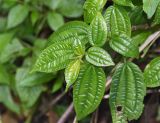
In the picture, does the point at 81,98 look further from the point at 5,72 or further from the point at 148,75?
the point at 5,72

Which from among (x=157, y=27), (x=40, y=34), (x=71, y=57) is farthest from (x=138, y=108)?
(x=40, y=34)

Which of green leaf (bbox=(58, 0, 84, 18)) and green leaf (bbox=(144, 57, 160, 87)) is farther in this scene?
green leaf (bbox=(58, 0, 84, 18))

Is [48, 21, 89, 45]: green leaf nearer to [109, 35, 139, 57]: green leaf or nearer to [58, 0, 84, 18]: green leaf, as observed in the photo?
[109, 35, 139, 57]: green leaf

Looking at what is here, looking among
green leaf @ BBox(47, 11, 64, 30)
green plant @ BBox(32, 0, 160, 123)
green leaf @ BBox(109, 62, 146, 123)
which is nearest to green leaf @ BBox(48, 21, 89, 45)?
green plant @ BBox(32, 0, 160, 123)

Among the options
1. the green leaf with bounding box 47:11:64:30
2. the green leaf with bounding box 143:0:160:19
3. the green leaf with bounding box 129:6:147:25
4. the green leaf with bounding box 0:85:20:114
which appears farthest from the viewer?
the green leaf with bounding box 0:85:20:114

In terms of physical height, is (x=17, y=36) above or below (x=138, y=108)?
below

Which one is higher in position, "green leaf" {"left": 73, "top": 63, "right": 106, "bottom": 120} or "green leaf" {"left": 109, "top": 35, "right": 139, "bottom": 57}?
"green leaf" {"left": 109, "top": 35, "right": 139, "bottom": 57}

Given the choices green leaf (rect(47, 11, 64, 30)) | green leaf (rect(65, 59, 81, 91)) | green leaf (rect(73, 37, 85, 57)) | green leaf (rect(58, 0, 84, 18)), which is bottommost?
green leaf (rect(47, 11, 64, 30))
